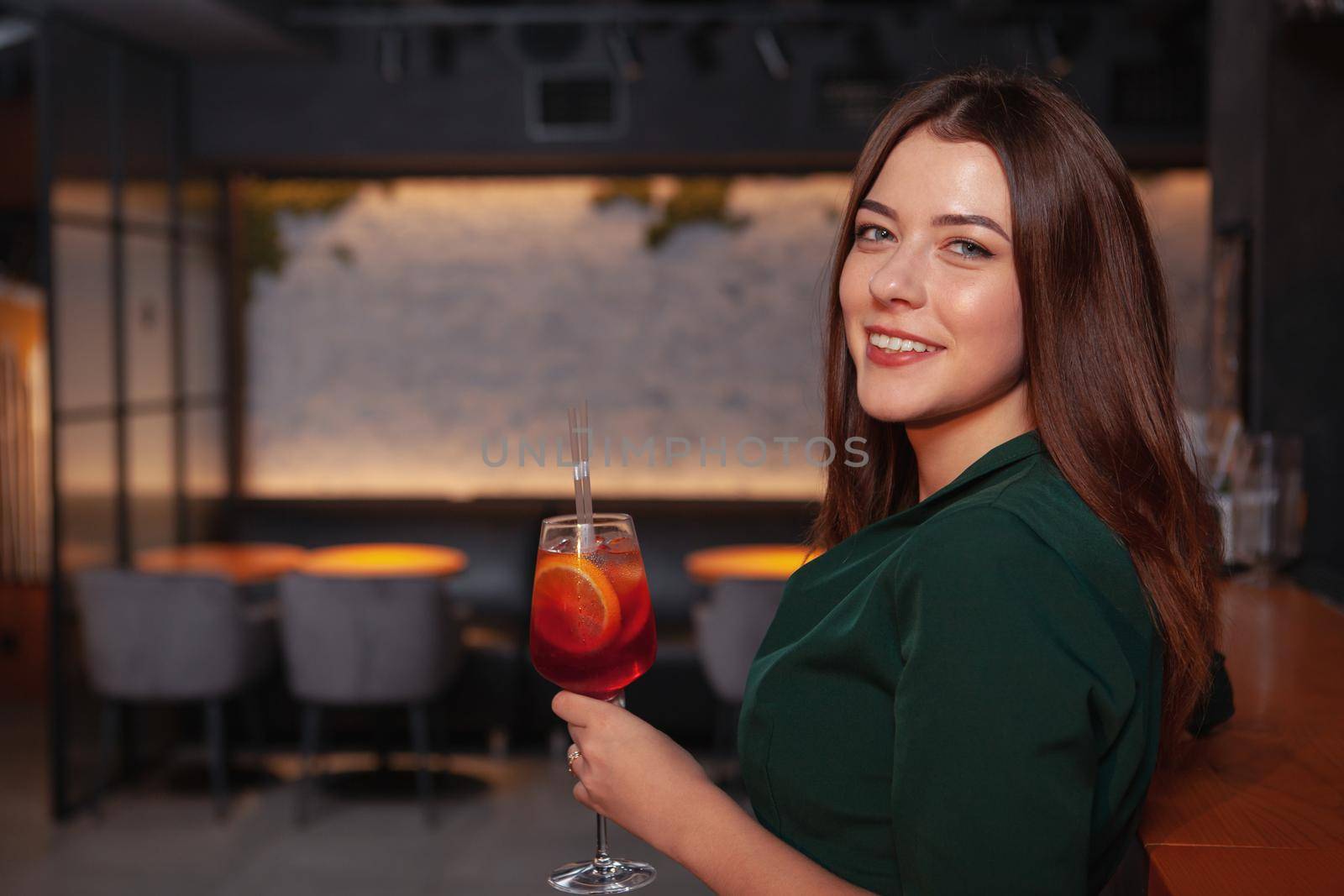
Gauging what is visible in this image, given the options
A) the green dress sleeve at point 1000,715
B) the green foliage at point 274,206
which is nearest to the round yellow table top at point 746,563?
the green foliage at point 274,206

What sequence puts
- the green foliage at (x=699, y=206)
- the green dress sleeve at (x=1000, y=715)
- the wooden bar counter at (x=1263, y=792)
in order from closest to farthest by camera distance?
the green dress sleeve at (x=1000, y=715), the wooden bar counter at (x=1263, y=792), the green foliage at (x=699, y=206)

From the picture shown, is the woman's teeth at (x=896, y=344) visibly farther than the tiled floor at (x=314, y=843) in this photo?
No

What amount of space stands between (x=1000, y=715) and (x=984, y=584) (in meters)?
0.09

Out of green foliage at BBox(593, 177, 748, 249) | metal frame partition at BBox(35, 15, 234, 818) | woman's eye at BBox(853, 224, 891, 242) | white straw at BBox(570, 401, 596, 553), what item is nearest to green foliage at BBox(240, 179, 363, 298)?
metal frame partition at BBox(35, 15, 234, 818)

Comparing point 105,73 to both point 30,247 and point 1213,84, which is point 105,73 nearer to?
point 30,247

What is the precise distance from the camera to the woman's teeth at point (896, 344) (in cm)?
107

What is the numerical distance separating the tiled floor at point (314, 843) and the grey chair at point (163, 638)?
9.0 inches

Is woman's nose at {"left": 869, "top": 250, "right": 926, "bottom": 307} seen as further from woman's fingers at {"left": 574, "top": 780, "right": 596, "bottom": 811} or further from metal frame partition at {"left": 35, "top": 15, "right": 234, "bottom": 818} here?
metal frame partition at {"left": 35, "top": 15, "right": 234, "bottom": 818}

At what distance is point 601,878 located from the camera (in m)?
1.29

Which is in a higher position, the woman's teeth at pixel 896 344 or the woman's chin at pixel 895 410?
the woman's teeth at pixel 896 344

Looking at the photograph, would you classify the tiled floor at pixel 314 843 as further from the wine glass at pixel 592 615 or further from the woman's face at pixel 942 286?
the woman's face at pixel 942 286

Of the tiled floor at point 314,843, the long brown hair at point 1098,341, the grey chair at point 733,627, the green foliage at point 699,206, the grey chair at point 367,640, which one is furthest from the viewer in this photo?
the green foliage at point 699,206

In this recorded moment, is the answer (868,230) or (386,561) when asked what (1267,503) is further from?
(386,561)

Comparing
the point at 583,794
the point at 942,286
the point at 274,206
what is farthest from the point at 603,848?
the point at 274,206
